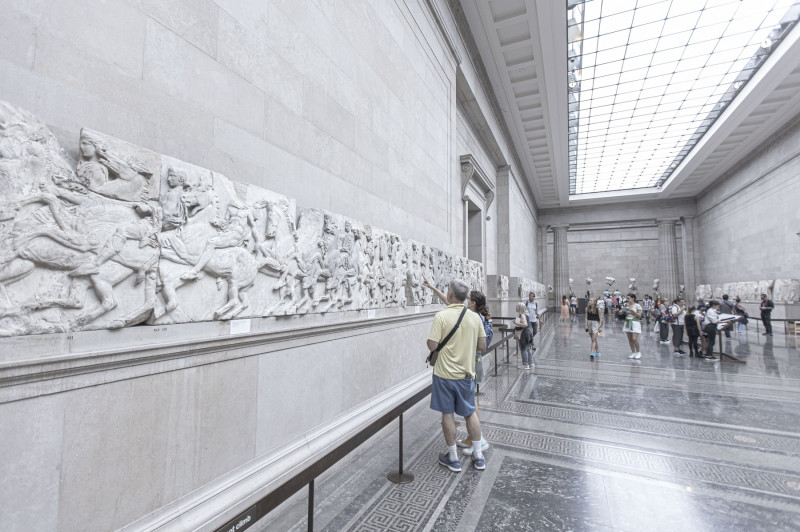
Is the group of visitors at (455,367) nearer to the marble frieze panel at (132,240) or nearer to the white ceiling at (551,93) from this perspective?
A: the marble frieze panel at (132,240)

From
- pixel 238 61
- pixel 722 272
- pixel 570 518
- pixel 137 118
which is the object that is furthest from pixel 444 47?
pixel 722 272

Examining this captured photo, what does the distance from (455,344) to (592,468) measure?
1.97m

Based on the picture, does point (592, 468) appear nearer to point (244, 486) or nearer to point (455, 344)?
point (455, 344)

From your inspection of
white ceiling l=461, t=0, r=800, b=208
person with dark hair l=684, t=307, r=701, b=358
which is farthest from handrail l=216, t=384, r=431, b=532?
person with dark hair l=684, t=307, r=701, b=358

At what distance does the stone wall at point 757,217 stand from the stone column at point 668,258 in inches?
80.6

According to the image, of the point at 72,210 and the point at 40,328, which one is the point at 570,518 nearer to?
the point at 40,328

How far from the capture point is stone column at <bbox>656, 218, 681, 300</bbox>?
91.9 ft

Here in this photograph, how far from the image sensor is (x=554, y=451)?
4.22 meters

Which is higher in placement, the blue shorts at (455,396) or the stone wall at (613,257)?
the stone wall at (613,257)

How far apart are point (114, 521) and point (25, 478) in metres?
0.56

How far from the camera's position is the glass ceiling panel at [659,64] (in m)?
10.8

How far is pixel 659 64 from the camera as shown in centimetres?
1327

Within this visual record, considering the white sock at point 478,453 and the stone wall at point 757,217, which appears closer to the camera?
the white sock at point 478,453

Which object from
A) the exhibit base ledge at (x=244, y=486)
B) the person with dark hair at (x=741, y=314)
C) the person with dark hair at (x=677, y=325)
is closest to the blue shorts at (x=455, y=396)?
the exhibit base ledge at (x=244, y=486)
